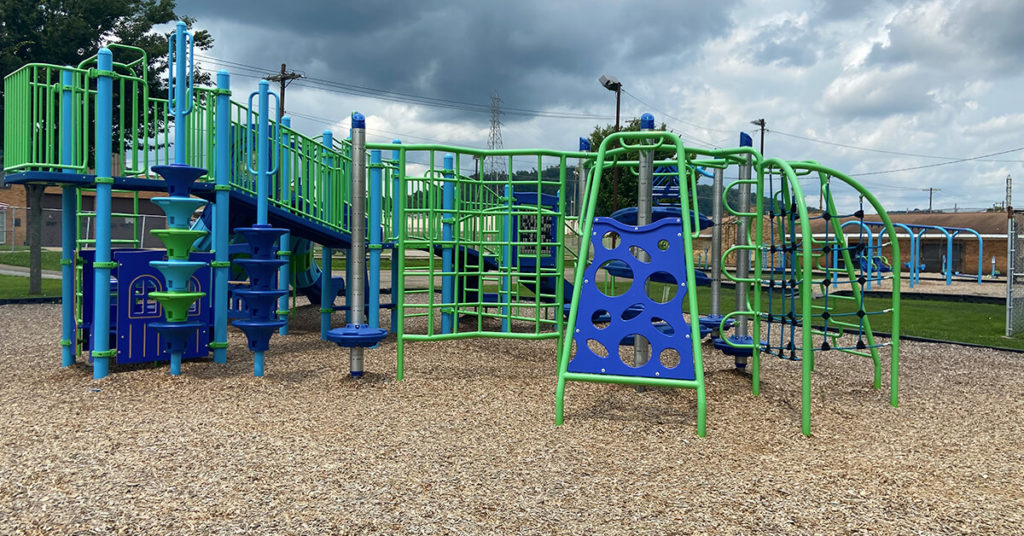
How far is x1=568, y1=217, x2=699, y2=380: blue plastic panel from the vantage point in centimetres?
467

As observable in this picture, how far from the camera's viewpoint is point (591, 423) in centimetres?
472

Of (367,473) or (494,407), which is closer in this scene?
(367,473)

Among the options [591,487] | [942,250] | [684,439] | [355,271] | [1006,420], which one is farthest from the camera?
[942,250]

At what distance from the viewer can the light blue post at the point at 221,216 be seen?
6430 millimetres

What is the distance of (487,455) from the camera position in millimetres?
3996

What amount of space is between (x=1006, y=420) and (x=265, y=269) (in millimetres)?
5988

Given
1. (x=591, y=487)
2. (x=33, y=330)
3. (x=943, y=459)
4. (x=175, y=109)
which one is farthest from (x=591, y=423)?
(x=33, y=330)

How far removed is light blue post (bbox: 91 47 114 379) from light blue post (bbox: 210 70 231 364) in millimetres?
871

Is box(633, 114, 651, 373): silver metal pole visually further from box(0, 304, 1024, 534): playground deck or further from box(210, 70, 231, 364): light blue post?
box(210, 70, 231, 364): light blue post

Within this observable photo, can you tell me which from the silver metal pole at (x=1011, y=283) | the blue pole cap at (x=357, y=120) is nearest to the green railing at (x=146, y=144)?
the blue pole cap at (x=357, y=120)

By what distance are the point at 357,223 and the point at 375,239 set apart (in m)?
1.21

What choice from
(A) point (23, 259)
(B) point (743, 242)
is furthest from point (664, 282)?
(A) point (23, 259)

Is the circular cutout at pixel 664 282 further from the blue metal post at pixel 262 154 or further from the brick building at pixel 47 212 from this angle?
the brick building at pixel 47 212

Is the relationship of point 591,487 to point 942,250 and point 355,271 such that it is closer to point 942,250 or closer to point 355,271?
point 355,271
